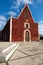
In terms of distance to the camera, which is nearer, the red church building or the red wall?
the red church building

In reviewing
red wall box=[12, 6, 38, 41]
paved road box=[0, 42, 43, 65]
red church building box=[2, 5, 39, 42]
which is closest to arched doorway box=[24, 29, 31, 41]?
red church building box=[2, 5, 39, 42]

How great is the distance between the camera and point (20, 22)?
25.8 meters

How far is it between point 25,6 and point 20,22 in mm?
4925

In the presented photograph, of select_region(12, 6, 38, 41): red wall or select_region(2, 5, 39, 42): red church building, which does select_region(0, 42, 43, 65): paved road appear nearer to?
select_region(2, 5, 39, 42): red church building

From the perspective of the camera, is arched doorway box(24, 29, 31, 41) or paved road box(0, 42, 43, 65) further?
arched doorway box(24, 29, 31, 41)

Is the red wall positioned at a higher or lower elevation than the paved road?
higher

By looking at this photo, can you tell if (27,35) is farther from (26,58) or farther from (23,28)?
(26,58)

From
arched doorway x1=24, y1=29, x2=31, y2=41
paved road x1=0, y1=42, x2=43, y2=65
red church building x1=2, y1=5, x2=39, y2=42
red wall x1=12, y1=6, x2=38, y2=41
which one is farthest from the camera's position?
arched doorway x1=24, y1=29, x2=31, y2=41

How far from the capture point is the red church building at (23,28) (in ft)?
80.9

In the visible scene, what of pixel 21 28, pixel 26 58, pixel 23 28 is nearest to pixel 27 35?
pixel 23 28

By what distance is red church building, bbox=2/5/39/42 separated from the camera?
2466cm

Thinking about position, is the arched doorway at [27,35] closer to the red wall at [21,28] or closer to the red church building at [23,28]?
the red church building at [23,28]

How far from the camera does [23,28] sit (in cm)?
2620

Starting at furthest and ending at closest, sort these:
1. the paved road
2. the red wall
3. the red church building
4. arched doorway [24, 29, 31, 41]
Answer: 1. arched doorway [24, 29, 31, 41]
2. the red wall
3. the red church building
4. the paved road
